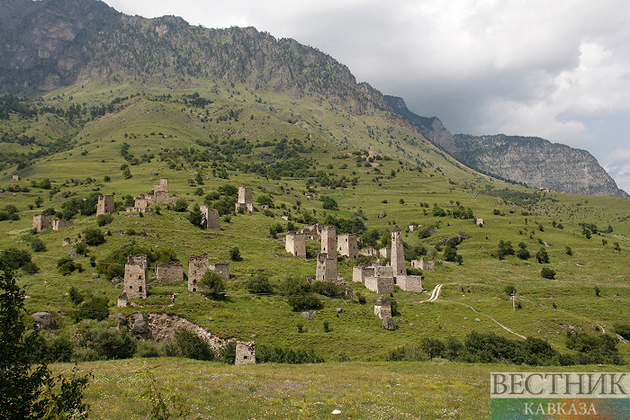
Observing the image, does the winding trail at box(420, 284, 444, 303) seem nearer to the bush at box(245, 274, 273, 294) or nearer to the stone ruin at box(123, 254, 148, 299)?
the bush at box(245, 274, 273, 294)

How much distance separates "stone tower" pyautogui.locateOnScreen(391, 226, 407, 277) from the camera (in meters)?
59.2

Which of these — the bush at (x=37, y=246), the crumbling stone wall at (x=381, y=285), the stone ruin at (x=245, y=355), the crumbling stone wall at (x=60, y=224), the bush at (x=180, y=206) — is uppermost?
the bush at (x=180, y=206)

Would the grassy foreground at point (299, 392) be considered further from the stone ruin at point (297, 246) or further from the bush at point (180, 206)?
the bush at point (180, 206)

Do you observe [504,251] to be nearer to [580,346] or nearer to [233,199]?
[580,346]

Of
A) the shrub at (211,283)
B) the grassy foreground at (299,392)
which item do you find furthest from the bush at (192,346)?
the shrub at (211,283)

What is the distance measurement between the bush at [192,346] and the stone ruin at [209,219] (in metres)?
40.2

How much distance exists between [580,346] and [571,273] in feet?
144

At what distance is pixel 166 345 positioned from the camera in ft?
107

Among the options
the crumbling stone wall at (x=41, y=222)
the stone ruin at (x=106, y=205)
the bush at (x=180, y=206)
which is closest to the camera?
the crumbling stone wall at (x=41, y=222)

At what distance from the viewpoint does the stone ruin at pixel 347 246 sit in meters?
70.1

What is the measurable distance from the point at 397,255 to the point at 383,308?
53.2 feet

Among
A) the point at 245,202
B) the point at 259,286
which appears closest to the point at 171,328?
the point at 259,286

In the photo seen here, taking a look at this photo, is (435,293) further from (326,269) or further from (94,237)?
(94,237)

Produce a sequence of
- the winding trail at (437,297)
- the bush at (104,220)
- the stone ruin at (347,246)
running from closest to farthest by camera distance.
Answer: the winding trail at (437,297) < the bush at (104,220) < the stone ruin at (347,246)
